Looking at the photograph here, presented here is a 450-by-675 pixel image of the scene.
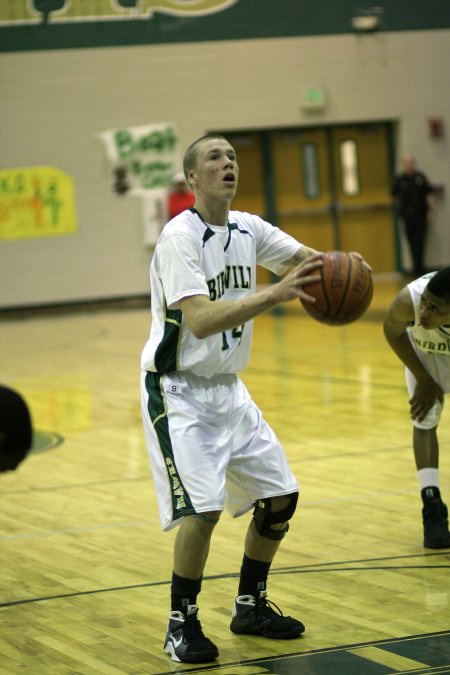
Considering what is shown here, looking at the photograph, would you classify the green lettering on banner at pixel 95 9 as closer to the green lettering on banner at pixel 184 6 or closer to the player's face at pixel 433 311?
the green lettering on banner at pixel 184 6

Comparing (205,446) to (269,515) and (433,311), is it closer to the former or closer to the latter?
(269,515)

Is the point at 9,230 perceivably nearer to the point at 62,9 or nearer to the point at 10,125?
the point at 10,125

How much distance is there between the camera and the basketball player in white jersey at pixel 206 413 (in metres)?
3.78

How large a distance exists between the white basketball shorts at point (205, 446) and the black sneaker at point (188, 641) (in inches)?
11.6

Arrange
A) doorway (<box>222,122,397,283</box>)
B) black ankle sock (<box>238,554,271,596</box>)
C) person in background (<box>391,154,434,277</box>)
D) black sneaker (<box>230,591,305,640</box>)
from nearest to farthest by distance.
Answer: black sneaker (<box>230,591,305,640</box>)
black ankle sock (<box>238,554,271,596</box>)
person in background (<box>391,154,434,277</box>)
doorway (<box>222,122,397,283</box>)

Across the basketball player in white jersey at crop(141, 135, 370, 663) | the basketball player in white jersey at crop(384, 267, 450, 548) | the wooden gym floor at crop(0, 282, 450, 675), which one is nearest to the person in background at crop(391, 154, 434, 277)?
the wooden gym floor at crop(0, 282, 450, 675)

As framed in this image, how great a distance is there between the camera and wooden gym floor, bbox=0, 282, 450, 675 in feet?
12.6

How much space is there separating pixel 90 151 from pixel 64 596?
532 inches

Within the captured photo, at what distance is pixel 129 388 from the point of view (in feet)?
32.9

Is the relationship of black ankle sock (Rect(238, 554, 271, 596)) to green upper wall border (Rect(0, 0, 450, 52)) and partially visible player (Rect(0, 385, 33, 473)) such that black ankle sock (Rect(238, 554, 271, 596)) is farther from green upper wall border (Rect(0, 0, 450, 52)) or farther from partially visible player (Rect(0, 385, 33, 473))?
green upper wall border (Rect(0, 0, 450, 52))

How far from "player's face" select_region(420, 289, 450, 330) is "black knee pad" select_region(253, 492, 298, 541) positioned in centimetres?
108

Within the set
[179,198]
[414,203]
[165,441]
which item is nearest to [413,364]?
[165,441]

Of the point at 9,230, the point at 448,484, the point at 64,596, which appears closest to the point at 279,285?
the point at 64,596

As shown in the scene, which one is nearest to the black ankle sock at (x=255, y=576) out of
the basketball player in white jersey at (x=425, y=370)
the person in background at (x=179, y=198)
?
the basketball player in white jersey at (x=425, y=370)
